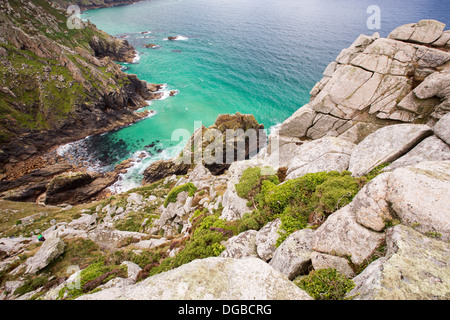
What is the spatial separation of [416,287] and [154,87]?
88.4m

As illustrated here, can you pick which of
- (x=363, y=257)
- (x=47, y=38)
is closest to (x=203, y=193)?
(x=363, y=257)

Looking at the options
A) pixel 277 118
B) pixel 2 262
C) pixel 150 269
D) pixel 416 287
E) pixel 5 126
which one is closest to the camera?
pixel 416 287

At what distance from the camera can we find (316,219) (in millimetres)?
11602

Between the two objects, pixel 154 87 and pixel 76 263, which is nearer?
pixel 76 263

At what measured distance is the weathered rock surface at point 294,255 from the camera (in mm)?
9273

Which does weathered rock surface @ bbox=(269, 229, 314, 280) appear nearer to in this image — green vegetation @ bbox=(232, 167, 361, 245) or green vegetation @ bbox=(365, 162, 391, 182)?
green vegetation @ bbox=(232, 167, 361, 245)

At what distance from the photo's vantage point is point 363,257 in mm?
7961

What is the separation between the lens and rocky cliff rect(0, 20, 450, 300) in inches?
269

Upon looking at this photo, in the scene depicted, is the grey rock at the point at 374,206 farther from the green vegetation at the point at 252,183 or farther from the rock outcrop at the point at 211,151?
the rock outcrop at the point at 211,151
